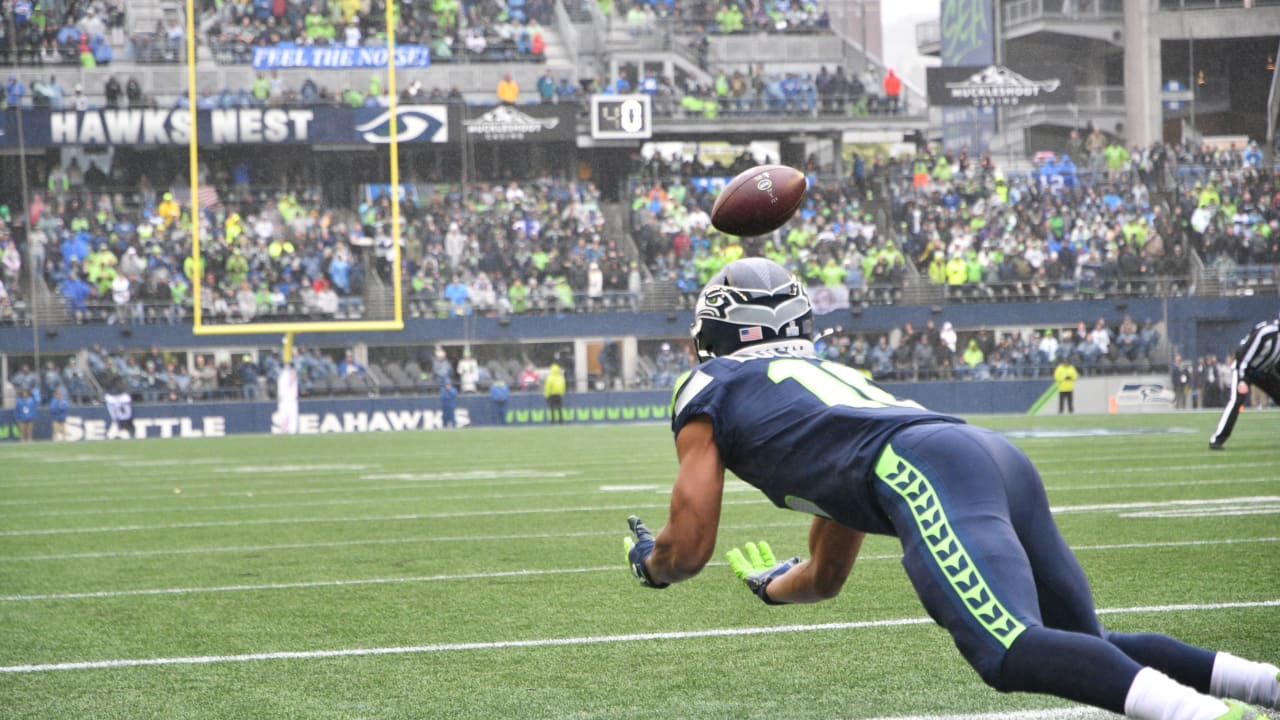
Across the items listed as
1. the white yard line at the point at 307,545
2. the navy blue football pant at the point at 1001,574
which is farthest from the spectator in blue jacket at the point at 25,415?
the navy blue football pant at the point at 1001,574

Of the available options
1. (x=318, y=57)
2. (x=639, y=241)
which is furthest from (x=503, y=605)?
(x=318, y=57)

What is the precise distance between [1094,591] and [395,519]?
5519 millimetres

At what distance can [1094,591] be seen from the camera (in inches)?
247

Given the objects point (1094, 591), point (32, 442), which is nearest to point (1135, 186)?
point (32, 442)

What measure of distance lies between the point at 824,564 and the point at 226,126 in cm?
2943

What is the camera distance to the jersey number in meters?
3.38

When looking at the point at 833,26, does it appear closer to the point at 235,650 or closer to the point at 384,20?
the point at 384,20

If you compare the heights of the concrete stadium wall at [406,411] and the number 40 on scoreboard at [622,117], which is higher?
the number 40 on scoreboard at [622,117]

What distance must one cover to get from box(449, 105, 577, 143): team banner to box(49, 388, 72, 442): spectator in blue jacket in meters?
10.1

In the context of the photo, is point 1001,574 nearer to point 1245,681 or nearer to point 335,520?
point 1245,681

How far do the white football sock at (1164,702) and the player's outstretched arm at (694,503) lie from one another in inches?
37.5

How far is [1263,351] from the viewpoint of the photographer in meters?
12.5

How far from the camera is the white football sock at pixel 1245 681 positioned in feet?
10.2

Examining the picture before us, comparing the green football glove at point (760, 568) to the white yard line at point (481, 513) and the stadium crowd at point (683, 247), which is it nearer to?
the white yard line at point (481, 513)
